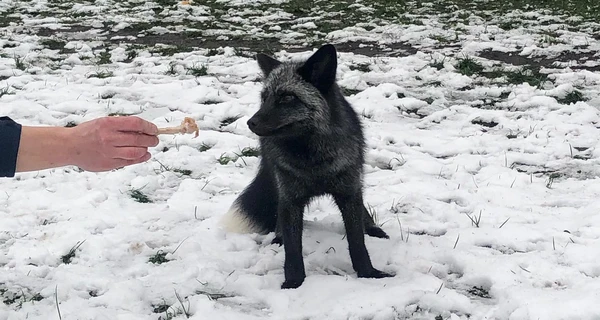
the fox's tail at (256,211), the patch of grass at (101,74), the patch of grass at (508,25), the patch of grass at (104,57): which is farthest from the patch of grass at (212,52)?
the fox's tail at (256,211)

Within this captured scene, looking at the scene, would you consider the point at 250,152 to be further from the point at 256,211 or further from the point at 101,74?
the point at 101,74

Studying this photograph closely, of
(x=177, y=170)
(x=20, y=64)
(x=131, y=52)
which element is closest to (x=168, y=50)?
(x=131, y=52)

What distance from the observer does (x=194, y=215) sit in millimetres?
4141

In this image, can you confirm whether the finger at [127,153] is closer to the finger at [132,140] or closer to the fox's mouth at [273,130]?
the finger at [132,140]

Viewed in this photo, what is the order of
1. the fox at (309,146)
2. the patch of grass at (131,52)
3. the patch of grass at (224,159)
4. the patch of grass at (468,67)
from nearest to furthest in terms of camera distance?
the fox at (309,146) < the patch of grass at (224,159) < the patch of grass at (468,67) < the patch of grass at (131,52)

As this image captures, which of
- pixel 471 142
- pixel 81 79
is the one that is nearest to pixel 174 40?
pixel 81 79

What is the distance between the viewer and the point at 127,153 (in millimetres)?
2719

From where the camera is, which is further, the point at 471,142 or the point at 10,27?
the point at 10,27

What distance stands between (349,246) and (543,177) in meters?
2.00

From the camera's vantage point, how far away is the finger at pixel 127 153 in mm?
2701

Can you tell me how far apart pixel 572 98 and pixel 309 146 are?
13.3 ft

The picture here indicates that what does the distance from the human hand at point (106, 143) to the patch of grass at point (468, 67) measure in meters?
5.32

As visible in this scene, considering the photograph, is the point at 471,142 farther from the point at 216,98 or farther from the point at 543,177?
the point at 216,98

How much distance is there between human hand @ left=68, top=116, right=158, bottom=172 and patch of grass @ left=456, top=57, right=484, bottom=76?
5.32 meters
